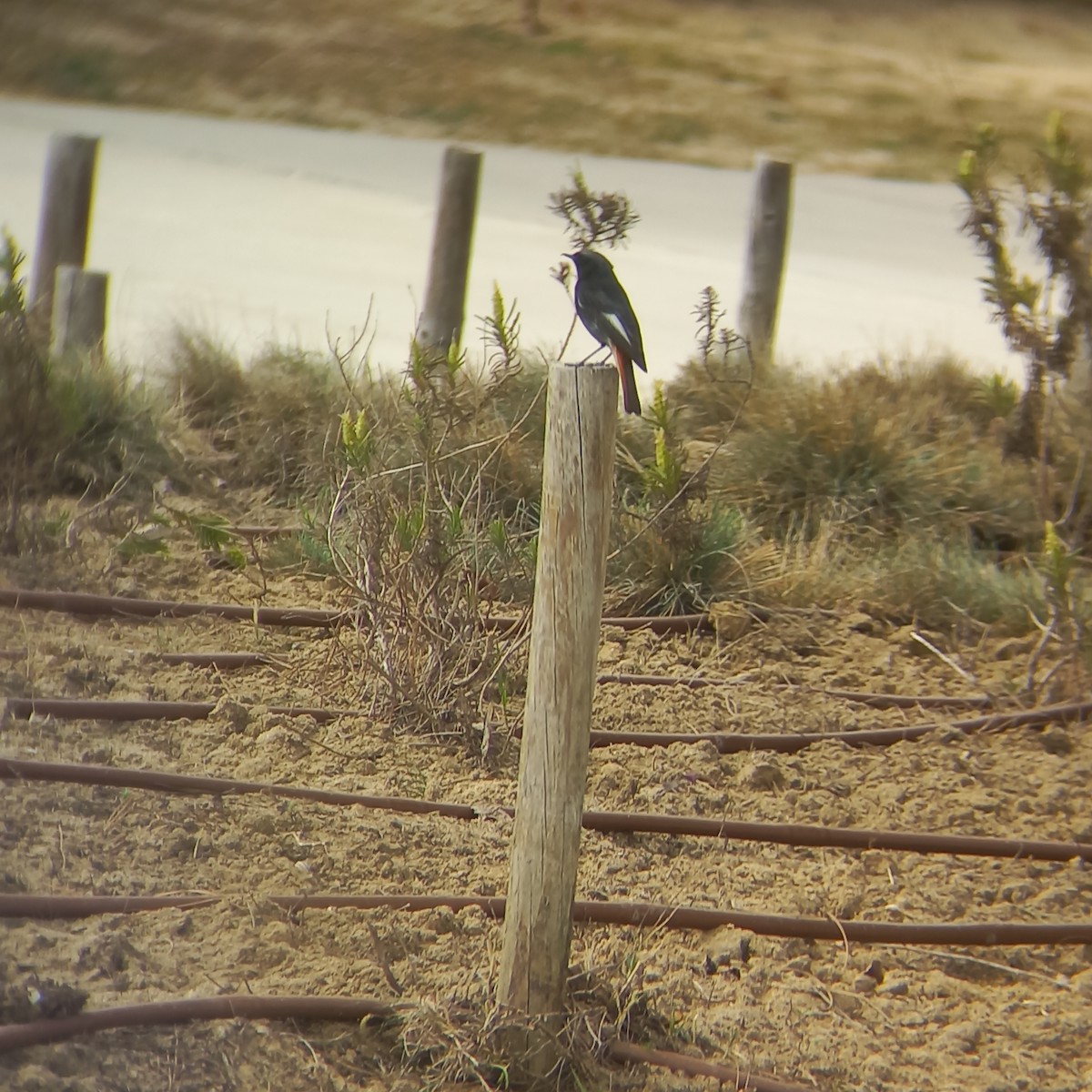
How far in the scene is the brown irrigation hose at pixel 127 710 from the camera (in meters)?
3.24

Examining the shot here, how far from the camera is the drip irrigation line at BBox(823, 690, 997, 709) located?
3.95 meters

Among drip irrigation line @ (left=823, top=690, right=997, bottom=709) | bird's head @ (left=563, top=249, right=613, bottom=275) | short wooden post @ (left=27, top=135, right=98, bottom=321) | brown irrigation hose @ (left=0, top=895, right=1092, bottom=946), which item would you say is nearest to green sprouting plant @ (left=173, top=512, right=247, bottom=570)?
brown irrigation hose @ (left=0, top=895, right=1092, bottom=946)

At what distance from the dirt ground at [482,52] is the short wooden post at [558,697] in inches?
17.7

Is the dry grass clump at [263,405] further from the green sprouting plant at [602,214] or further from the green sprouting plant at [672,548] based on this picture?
the green sprouting plant at [602,214]

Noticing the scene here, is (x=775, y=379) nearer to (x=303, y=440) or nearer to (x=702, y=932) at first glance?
(x=303, y=440)

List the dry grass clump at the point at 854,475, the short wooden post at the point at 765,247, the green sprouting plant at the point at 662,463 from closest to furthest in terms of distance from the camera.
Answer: the green sprouting plant at the point at 662,463 → the dry grass clump at the point at 854,475 → the short wooden post at the point at 765,247

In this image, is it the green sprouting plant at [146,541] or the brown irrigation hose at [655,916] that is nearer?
the brown irrigation hose at [655,916]

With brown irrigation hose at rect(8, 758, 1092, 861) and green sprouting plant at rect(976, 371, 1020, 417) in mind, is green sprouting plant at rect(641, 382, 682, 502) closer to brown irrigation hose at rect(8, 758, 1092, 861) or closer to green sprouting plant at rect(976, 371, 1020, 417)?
brown irrigation hose at rect(8, 758, 1092, 861)

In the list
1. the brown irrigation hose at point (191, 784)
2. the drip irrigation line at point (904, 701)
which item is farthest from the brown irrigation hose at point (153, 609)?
the drip irrigation line at point (904, 701)

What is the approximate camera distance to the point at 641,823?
3152 millimetres

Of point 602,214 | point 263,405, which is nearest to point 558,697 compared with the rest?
point 602,214

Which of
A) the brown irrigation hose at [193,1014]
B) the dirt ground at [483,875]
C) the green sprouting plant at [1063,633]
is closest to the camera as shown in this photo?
the brown irrigation hose at [193,1014]

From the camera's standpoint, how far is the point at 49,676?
136 inches

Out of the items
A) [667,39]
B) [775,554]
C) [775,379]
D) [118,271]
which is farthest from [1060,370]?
[118,271]
